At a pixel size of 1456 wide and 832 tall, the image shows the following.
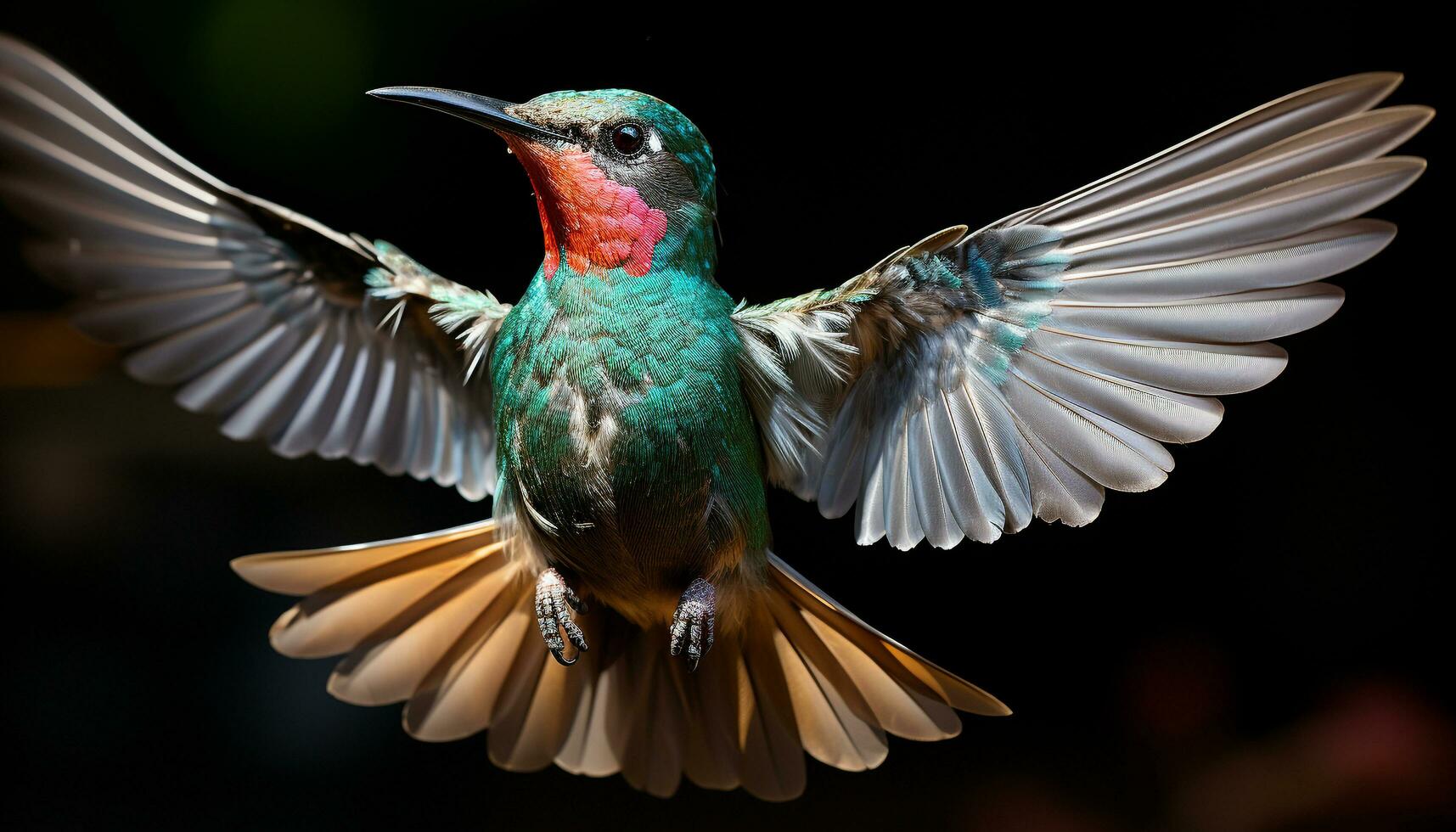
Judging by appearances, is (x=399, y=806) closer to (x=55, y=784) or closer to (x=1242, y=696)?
(x=55, y=784)

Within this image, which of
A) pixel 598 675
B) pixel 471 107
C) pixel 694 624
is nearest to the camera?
pixel 471 107

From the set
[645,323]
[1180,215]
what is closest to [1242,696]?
[1180,215]

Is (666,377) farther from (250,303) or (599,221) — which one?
(250,303)

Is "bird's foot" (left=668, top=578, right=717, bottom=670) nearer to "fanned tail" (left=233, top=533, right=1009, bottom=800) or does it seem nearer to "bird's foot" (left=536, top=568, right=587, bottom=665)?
"bird's foot" (left=536, top=568, right=587, bottom=665)

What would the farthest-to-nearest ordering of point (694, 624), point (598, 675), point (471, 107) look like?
point (598, 675) < point (694, 624) < point (471, 107)

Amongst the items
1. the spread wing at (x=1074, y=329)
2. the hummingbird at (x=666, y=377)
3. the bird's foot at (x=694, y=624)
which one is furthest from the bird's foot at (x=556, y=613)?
the spread wing at (x=1074, y=329)

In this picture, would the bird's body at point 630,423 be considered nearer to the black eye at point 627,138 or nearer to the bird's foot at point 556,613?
the bird's foot at point 556,613

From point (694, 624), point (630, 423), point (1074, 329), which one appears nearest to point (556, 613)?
point (694, 624)
